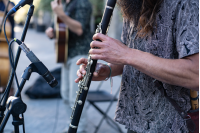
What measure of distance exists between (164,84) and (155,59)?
0.19 metres

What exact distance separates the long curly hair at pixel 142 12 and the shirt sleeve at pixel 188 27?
0.42ft

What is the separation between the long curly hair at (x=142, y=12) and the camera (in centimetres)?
103

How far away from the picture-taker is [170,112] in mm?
1076

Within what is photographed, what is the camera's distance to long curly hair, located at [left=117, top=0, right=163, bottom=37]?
1033 mm

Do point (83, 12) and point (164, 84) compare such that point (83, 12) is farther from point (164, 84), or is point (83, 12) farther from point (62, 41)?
point (164, 84)

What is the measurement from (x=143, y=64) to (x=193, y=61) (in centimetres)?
19

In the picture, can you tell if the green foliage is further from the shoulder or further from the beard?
the shoulder

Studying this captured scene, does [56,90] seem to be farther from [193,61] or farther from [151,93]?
[193,61]

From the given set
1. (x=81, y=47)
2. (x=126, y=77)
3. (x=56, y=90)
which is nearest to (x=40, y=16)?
(x=56, y=90)

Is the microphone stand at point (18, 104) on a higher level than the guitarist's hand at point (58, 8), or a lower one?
lower

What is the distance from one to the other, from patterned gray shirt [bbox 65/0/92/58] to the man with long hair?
47.8 inches

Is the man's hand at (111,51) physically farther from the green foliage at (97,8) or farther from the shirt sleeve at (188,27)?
the green foliage at (97,8)

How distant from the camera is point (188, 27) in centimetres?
90

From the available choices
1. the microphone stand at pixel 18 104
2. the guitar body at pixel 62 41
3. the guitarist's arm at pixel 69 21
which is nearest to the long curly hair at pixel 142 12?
the microphone stand at pixel 18 104
